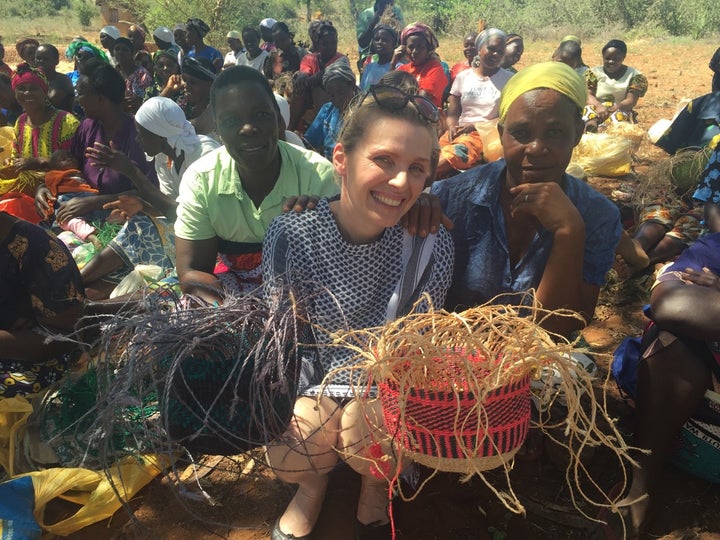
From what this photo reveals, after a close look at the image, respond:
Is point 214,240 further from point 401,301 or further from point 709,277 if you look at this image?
point 709,277

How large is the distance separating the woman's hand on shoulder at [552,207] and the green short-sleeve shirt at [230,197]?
1167 mm

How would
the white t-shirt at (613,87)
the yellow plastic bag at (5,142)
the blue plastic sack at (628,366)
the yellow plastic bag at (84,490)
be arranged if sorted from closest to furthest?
the yellow plastic bag at (84,490) < the blue plastic sack at (628,366) < the yellow plastic bag at (5,142) < the white t-shirt at (613,87)

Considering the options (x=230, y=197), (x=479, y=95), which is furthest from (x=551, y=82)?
(x=479, y=95)

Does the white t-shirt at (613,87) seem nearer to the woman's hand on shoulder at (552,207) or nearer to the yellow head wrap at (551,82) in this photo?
the yellow head wrap at (551,82)

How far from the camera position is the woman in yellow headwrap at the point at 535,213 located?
77.4 inches

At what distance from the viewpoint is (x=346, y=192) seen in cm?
200

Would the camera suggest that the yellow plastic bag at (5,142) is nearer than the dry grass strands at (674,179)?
No

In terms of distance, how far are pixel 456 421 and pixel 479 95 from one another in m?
5.72

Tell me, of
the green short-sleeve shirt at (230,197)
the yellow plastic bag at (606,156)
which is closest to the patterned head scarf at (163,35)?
the yellow plastic bag at (606,156)

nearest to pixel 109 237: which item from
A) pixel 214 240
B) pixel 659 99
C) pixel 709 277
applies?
pixel 214 240

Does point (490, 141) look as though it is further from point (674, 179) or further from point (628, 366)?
point (628, 366)

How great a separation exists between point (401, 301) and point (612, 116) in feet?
19.1

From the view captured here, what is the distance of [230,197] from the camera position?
2662 millimetres

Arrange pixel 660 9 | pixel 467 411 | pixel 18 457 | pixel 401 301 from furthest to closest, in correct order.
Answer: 1. pixel 660 9
2. pixel 18 457
3. pixel 401 301
4. pixel 467 411
